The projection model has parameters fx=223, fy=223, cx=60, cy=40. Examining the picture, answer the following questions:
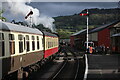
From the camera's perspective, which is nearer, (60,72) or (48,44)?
(60,72)

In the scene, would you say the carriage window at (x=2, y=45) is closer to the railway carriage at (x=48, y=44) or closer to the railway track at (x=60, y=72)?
the railway track at (x=60, y=72)

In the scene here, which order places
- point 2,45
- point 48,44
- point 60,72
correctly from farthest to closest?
point 48,44, point 60,72, point 2,45

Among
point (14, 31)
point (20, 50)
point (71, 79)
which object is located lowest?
point (71, 79)

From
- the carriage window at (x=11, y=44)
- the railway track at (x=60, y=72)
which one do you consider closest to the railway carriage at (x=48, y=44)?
the railway track at (x=60, y=72)

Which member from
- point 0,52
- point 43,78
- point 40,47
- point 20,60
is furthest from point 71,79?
point 0,52

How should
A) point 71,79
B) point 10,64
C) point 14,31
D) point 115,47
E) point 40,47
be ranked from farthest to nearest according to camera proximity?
point 115,47 → point 40,47 → point 71,79 → point 14,31 → point 10,64

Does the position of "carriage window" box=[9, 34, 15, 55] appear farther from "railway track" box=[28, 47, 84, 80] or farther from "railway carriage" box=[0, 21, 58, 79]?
"railway track" box=[28, 47, 84, 80]

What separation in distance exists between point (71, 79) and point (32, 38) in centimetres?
370

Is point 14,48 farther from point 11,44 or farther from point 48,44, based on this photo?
point 48,44

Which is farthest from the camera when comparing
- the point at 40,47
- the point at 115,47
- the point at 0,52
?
the point at 115,47

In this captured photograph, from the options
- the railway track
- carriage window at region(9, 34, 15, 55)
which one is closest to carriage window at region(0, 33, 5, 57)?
carriage window at region(9, 34, 15, 55)

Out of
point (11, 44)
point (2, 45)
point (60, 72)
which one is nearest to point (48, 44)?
point (60, 72)

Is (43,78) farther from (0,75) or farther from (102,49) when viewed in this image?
(102,49)

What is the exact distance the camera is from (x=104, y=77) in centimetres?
1267
